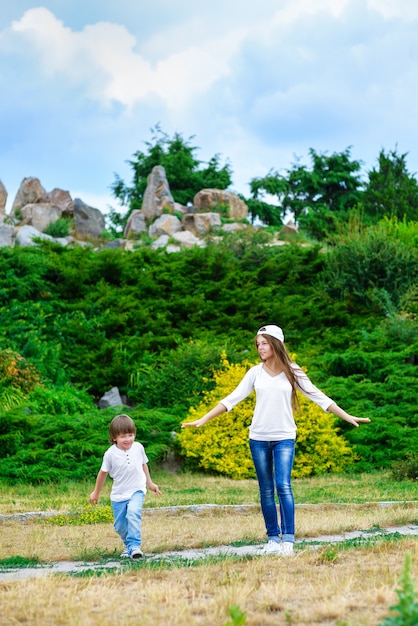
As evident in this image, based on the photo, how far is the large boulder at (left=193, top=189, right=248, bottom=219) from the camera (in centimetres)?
3662

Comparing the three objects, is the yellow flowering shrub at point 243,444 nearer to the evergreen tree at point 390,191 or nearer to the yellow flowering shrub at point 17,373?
the yellow flowering shrub at point 17,373

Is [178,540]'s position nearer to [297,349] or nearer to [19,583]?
[19,583]

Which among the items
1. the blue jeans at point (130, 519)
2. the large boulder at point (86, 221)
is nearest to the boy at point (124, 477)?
the blue jeans at point (130, 519)

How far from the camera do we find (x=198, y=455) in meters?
12.3

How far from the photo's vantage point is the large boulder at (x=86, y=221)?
3447 cm

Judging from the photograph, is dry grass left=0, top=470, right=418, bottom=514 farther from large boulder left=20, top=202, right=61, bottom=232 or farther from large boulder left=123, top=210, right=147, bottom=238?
large boulder left=20, top=202, right=61, bottom=232

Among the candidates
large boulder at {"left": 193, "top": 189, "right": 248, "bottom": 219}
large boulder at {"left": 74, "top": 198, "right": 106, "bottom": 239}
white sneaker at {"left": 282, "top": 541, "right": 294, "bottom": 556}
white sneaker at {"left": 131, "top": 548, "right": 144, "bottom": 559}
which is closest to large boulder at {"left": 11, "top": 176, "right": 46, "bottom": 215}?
large boulder at {"left": 74, "top": 198, "right": 106, "bottom": 239}

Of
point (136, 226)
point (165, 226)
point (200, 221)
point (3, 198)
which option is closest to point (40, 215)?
point (3, 198)

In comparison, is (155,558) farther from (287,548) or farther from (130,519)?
(287,548)

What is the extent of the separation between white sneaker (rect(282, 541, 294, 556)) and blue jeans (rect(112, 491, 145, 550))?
111cm

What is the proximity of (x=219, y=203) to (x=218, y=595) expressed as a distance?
33325 millimetres

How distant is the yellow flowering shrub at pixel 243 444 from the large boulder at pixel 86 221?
22.9 m

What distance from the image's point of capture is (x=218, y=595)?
165 inches

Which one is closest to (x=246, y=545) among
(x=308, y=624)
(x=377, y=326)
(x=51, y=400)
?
(x=308, y=624)
